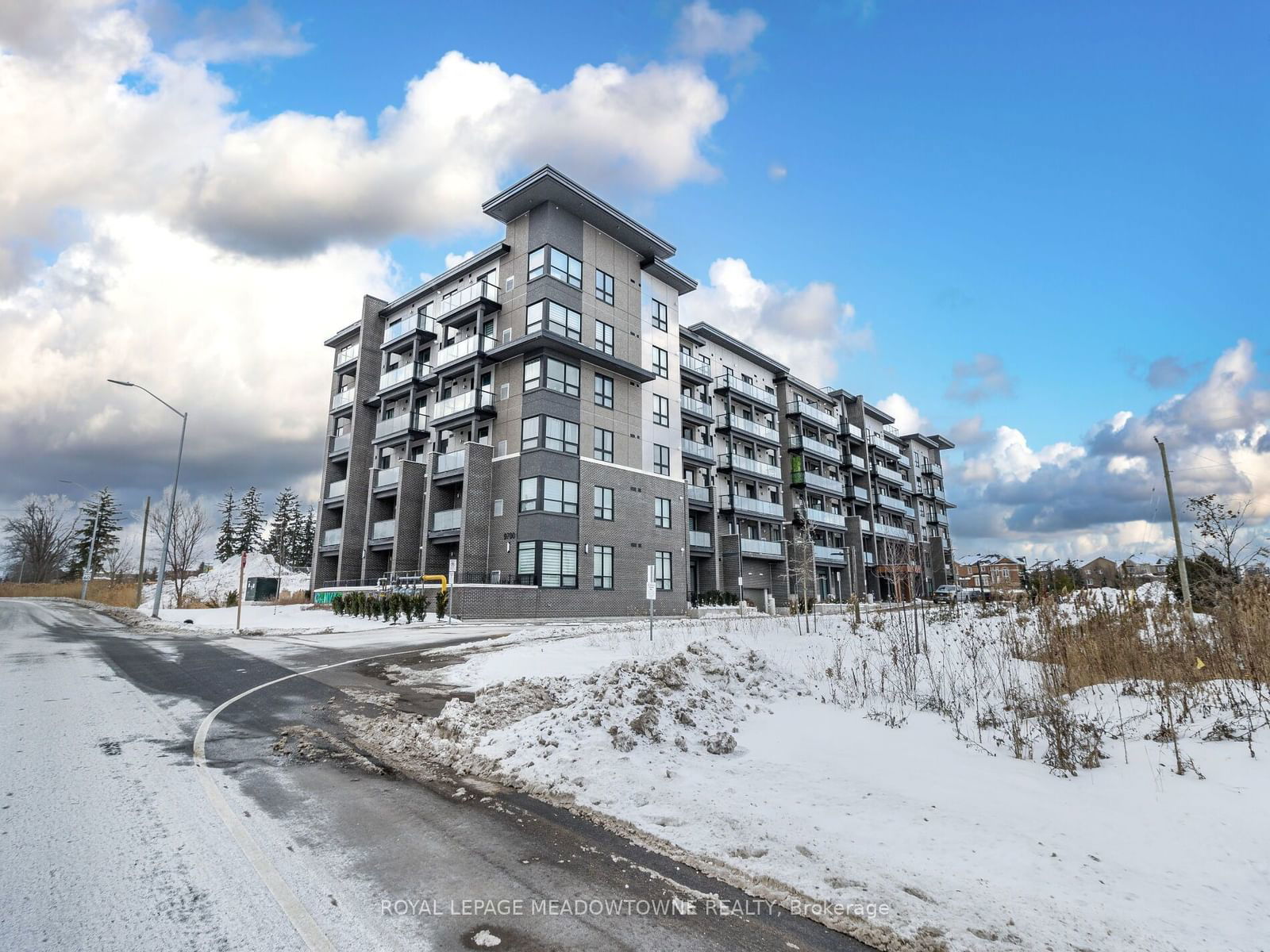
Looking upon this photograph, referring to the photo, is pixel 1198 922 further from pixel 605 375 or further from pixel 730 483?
pixel 730 483

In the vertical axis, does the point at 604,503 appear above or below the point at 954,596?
above

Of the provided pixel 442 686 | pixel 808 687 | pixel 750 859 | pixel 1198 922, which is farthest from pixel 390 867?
pixel 442 686

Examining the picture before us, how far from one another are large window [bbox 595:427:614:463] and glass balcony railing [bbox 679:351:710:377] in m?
10.5

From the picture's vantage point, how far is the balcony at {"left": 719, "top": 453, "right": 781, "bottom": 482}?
161ft

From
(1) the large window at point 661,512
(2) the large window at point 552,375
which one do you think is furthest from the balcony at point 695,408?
(2) the large window at point 552,375

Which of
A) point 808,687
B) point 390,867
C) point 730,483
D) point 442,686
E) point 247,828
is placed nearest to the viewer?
point 390,867

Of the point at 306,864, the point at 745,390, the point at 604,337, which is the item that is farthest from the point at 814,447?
the point at 306,864

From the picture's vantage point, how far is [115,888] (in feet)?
11.9

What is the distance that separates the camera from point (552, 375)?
3528 cm

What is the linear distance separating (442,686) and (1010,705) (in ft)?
28.2

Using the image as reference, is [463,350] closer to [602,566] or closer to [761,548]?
[602,566]

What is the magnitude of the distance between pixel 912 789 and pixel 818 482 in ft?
178

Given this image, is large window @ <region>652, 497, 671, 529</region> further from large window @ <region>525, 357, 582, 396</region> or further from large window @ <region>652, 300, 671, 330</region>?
large window @ <region>652, 300, 671, 330</region>

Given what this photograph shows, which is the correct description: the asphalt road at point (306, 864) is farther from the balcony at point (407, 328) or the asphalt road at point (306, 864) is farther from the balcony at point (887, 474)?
the balcony at point (887, 474)
